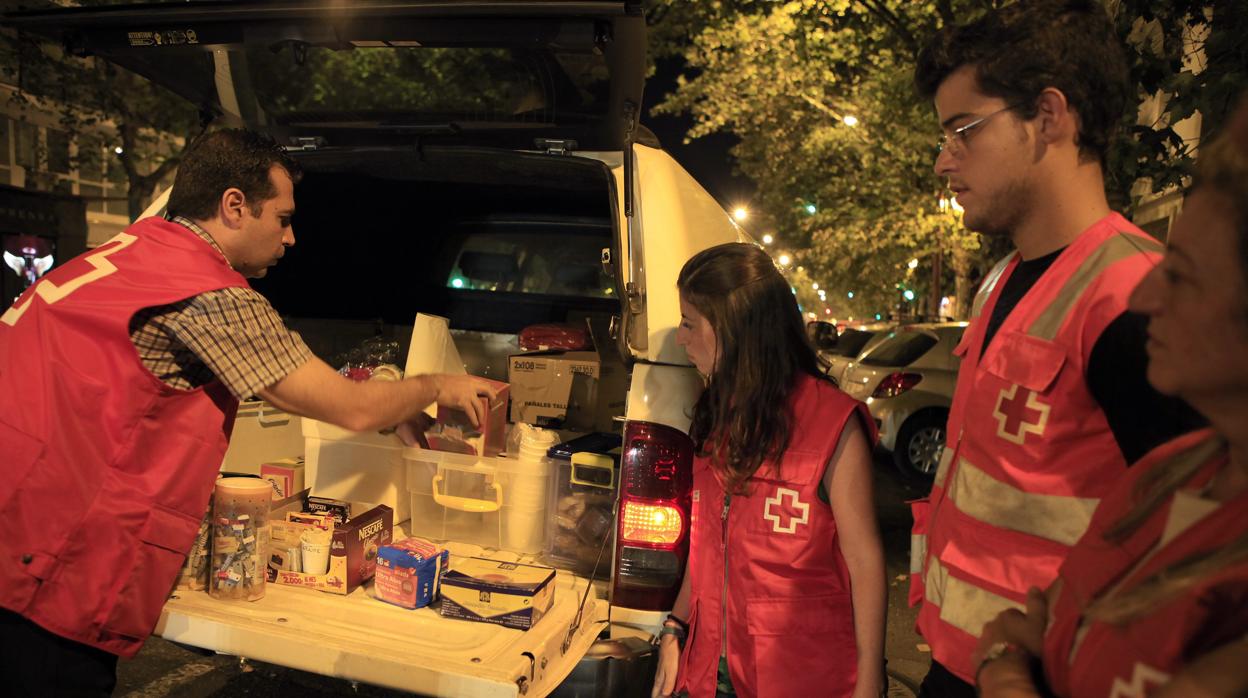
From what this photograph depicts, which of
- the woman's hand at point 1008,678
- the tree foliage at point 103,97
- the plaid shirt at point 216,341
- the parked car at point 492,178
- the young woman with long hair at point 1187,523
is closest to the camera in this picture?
the young woman with long hair at point 1187,523

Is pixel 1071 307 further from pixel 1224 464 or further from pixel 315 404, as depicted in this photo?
pixel 315 404

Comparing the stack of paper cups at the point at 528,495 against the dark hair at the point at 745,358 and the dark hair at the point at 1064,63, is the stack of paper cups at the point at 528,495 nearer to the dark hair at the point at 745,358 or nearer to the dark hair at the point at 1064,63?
the dark hair at the point at 745,358

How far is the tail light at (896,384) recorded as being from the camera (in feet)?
31.0

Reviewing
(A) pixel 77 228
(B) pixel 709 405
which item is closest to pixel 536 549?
(B) pixel 709 405

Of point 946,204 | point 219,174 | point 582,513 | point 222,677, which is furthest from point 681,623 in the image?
point 946,204

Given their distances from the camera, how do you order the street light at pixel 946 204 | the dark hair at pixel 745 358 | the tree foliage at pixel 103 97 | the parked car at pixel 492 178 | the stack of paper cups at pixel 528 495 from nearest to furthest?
the dark hair at pixel 745 358 < the parked car at pixel 492 178 < the stack of paper cups at pixel 528 495 < the tree foliage at pixel 103 97 < the street light at pixel 946 204

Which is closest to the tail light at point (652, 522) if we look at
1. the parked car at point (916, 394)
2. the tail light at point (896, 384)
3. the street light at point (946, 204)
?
the parked car at point (916, 394)

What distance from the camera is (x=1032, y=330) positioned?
1.52 meters

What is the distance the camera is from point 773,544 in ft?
6.74

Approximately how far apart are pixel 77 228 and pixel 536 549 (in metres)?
25.1

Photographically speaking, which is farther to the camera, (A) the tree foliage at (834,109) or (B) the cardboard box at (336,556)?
(A) the tree foliage at (834,109)

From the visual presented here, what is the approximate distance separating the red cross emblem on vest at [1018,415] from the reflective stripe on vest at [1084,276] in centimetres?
11

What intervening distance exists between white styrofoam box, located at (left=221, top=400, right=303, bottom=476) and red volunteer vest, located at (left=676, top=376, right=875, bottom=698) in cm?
207

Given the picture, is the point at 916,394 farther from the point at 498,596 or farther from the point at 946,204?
the point at 498,596
